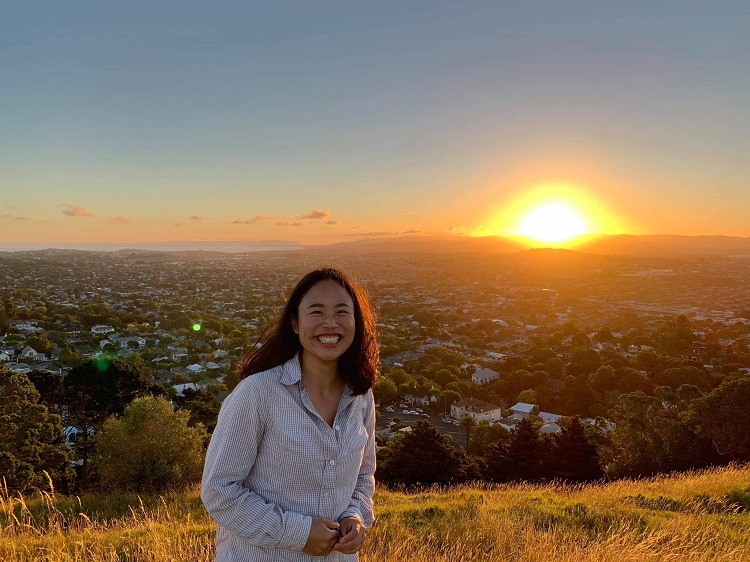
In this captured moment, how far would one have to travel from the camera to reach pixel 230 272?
301 ft

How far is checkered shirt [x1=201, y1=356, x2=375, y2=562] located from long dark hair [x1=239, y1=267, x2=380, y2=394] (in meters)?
0.11

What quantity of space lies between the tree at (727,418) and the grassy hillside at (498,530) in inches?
269

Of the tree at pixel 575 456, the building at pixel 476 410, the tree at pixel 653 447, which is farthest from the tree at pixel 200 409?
the tree at pixel 653 447

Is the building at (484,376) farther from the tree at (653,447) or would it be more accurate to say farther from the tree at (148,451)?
the tree at (148,451)

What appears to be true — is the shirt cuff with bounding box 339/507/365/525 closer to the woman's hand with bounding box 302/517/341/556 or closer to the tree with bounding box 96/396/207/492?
the woman's hand with bounding box 302/517/341/556

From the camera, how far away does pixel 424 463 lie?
39.3 feet

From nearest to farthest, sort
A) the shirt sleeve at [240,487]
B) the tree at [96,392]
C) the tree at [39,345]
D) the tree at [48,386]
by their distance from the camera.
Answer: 1. the shirt sleeve at [240,487]
2. the tree at [48,386]
3. the tree at [96,392]
4. the tree at [39,345]

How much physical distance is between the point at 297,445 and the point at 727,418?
49.1 ft

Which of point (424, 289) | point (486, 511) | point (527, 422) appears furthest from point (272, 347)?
point (424, 289)

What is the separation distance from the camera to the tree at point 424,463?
11.9 meters

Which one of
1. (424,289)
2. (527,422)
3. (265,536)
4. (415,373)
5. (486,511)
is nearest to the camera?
(265,536)

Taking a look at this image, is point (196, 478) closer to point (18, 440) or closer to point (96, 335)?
point (18, 440)

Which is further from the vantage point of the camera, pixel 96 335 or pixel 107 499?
pixel 96 335

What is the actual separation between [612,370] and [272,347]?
90.8ft
